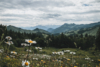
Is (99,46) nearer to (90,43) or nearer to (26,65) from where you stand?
(90,43)

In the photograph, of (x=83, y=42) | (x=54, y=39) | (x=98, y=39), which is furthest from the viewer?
(x=54, y=39)

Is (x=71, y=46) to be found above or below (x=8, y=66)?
below

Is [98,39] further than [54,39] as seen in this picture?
No

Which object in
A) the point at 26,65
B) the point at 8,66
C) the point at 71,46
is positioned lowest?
the point at 71,46

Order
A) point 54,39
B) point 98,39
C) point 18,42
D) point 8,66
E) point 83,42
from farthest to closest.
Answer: point 54,39
point 18,42
point 83,42
point 98,39
point 8,66

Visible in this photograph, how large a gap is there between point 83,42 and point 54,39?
2820 centimetres

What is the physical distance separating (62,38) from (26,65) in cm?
8675

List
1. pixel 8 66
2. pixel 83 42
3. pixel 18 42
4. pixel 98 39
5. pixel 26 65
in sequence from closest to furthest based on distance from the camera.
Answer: pixel 26 65 < pixel 8 66 < pixel 98 39 < pixel 83 42 < pixel 18 42

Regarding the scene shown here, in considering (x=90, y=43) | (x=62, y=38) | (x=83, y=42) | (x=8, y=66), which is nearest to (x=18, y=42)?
(x=62, y=38)

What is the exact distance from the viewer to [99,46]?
45.3 metres

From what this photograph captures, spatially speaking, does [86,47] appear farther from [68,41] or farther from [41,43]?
[41,43]

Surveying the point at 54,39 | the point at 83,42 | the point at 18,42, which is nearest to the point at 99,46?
the point at 83,42

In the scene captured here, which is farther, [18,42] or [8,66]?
[18,42]

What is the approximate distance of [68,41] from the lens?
8838cm
